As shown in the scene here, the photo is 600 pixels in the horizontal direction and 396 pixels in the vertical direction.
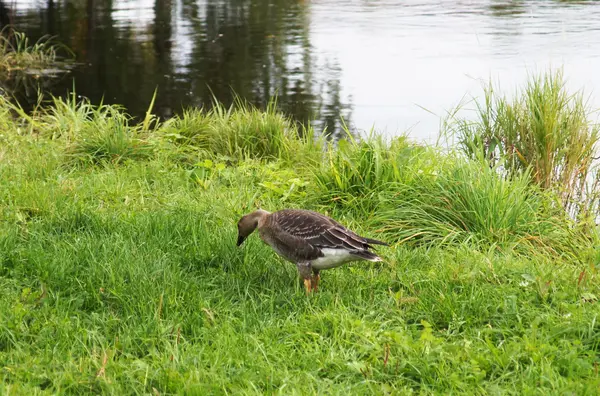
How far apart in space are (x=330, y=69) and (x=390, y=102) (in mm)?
3039

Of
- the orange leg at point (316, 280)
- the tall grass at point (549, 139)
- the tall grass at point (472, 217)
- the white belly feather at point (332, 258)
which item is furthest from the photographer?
the tall grass at point (549, 139)

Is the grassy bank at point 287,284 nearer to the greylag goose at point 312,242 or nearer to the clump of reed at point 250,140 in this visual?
the greylag goose at point 312,242

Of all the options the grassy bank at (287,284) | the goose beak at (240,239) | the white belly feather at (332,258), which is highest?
the white belly feather at (332,258)

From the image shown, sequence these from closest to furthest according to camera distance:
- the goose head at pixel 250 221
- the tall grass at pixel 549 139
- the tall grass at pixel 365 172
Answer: the goose head at pixel 250 221 < the tall grass at pixel 365 172 < the tall grass at pixel 549 139

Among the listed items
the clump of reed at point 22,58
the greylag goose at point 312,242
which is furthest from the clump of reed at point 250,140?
the clump of reed at point 22,58

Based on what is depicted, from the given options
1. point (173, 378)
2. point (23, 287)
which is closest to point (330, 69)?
point (23, 287)

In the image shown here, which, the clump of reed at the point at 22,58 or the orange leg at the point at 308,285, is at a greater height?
the clump of reed at the point at 22,58

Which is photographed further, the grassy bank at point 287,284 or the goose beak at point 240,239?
the goose beak at point 240,239

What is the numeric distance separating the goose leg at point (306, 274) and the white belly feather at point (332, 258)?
0.04 m

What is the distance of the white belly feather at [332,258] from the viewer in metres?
4.69

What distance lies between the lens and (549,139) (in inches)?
294

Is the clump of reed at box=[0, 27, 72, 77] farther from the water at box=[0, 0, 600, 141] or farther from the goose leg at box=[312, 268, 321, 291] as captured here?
the goose leg at box=[312, 268, 321, 291]

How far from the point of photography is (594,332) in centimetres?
406

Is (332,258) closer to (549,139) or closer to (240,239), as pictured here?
(240,239)
